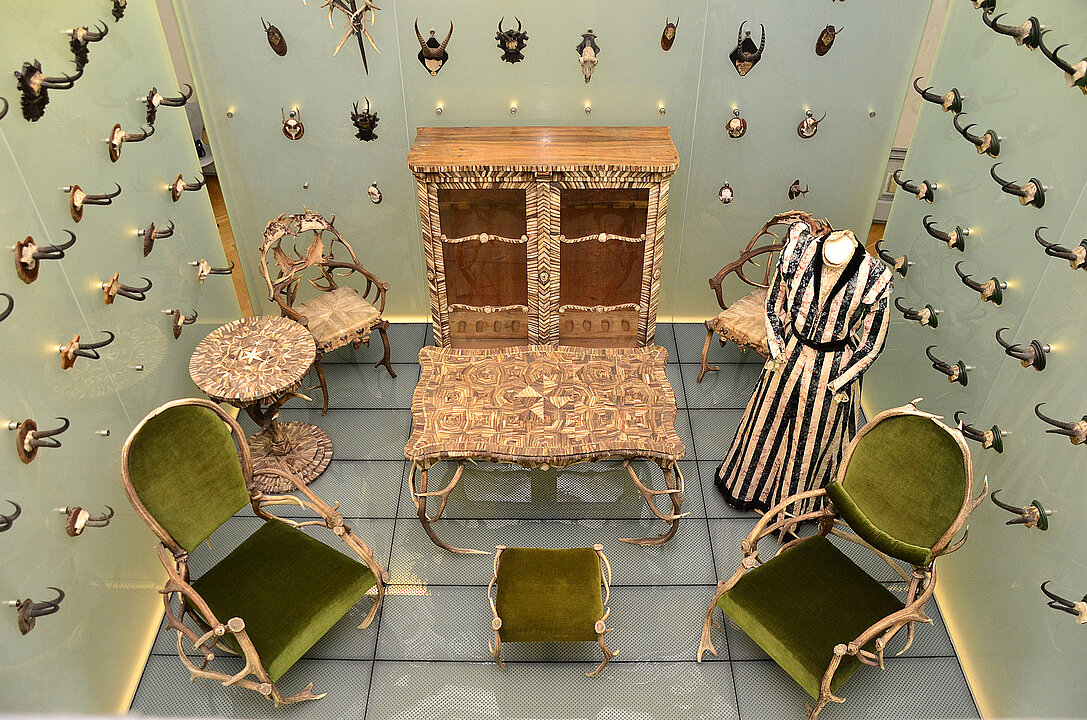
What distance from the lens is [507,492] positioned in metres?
4.60

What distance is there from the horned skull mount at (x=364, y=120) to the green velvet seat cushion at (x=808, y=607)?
3.53 meters

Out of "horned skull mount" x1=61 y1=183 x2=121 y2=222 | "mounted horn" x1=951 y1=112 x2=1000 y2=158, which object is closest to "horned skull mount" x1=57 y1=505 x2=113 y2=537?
"horned skull mount" x1=61 y1=183 x2=121 y2=222

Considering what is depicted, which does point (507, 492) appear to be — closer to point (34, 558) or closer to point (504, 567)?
point (504, 567)

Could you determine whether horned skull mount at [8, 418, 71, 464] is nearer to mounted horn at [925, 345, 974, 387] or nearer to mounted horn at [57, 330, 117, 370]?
mounted horn at [57, 330, 117, 370]

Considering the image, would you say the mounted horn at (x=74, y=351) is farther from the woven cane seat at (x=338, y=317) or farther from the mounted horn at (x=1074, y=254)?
the mounted horn at (x=1074, y=254)

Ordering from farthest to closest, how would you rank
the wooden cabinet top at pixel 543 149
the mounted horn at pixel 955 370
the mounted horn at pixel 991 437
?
the wooden cabinet top at pixel 543 149
the mounted horn at pixel 955 370
the mounted horn at pixel 991 437

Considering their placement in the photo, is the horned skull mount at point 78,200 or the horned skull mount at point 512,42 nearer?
the horned skull mount at point 78,200

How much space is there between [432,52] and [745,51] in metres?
1.90

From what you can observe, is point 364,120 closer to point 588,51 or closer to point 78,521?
point 588,51

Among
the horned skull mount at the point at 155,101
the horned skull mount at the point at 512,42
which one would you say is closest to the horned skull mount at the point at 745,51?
the horned skull mount at the point at 512,42

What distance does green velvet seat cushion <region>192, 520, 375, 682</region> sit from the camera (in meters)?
3.45

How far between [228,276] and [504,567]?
9.19 feet

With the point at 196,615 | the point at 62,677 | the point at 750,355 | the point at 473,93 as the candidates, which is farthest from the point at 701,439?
the point at 62,677

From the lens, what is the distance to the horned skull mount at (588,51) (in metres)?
4.64
